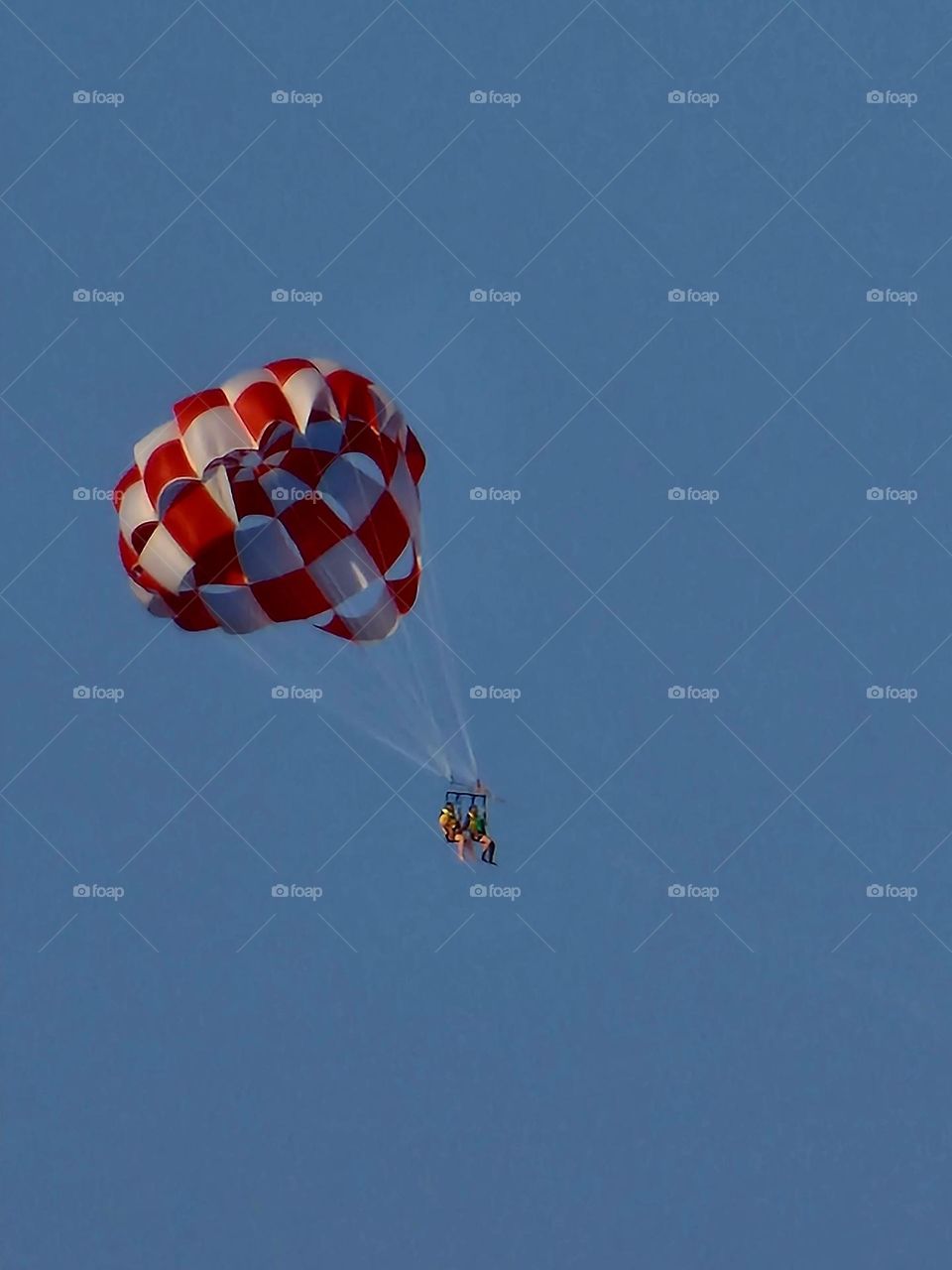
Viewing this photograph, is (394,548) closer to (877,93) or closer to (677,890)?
(677,890)

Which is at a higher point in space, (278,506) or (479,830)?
(278,506)

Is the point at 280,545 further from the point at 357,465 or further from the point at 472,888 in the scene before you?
the point at 472,888

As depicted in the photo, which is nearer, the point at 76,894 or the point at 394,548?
the point at 394,548

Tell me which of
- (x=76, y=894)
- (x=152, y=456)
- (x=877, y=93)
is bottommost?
(x=76, y=894)

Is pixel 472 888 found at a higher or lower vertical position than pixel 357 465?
lower

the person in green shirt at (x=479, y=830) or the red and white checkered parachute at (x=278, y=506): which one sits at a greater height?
the red and white checkered parachute at (x=278, y=506)

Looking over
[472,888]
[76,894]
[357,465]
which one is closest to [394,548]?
[357,465]

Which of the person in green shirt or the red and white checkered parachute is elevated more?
the red and white checkered parachute
